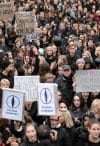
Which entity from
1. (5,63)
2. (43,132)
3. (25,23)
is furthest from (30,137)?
(25,23)

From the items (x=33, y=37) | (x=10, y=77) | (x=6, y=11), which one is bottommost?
(x=10, y=77)

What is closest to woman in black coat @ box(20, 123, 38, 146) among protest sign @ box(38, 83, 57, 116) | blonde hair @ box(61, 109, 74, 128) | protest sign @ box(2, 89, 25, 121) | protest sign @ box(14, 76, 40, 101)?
protest sign @ box(2, 89, 25, 121)

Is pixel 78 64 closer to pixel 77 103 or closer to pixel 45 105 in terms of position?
pixel 77 103

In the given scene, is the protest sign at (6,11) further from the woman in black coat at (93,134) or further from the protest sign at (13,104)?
the woman in black coat at (93,134)

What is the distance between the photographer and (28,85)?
9.15m

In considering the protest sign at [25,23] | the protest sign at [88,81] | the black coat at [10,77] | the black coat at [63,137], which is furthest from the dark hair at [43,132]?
the protest sign at [25,23]

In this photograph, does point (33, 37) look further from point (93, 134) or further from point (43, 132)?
point (93, 134)

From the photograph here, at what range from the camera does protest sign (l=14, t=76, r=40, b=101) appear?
897 centimetres

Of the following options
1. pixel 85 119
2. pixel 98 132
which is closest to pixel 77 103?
pixel 85 119

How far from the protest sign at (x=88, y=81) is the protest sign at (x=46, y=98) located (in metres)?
1.21

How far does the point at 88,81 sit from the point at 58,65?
1886 mm

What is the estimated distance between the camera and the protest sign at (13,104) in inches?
317

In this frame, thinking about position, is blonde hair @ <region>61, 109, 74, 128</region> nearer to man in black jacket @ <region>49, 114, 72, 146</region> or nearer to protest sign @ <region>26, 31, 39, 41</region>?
man in black jacket @ <region>49, 114, 72, 146</region>

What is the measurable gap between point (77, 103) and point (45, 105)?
3.95 feet
